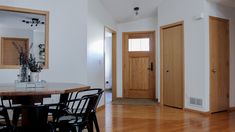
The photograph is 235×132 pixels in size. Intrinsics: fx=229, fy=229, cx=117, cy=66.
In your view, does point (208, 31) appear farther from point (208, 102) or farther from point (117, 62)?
point (117, 62)

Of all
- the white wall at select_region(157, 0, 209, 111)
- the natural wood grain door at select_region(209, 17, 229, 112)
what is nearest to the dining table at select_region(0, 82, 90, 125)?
the white wall at select_region(157, 0, 209, 111)

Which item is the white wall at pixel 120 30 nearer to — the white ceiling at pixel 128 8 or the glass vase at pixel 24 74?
the white ceiling at pixel 128 8

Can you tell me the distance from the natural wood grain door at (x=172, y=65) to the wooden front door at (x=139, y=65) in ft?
2.95

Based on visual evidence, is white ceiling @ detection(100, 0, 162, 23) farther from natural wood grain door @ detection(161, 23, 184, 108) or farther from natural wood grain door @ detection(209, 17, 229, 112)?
natural wood grain door @ detection(209, 17, 229, 112)

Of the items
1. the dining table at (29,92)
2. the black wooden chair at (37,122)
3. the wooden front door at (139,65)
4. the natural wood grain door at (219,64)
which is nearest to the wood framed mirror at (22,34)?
the dining table at (29,92)

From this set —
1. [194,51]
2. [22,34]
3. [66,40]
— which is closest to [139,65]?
[194,51]

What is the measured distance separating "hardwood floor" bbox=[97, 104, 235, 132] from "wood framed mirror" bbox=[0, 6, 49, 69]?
1.64 m

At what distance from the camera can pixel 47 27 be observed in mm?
4328

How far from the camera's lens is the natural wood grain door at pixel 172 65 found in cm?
513

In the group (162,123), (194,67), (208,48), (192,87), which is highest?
(208,48)

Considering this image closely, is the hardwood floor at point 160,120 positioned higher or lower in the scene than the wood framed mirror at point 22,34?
lower

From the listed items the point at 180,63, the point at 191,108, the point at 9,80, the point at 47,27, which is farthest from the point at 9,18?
the point at 191,108

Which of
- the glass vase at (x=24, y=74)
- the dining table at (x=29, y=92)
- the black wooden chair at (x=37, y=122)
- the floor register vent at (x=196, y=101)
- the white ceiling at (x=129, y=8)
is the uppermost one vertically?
the white ceiling at (x=129, y=8)

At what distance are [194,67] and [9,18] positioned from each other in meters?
3.67
